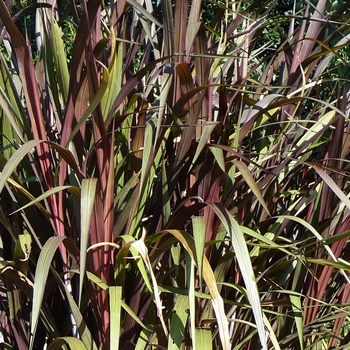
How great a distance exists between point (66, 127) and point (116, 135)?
127 mm

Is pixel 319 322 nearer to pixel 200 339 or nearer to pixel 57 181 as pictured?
pixel 200 339

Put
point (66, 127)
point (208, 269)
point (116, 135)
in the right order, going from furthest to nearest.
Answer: point (116, 135) < point (66, 127) < point (208, 269)

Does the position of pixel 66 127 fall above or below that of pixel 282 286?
above

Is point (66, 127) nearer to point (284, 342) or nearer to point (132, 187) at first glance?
point (132, 187)

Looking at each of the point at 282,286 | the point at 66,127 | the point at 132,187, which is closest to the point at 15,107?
the point at 66,127

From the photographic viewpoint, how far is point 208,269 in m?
0.86

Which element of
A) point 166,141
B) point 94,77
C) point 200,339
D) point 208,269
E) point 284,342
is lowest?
point 284,342

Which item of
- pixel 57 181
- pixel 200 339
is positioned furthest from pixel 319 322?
pixel 57 181

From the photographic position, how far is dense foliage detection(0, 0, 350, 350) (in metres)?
0.89

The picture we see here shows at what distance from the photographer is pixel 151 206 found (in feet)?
3.64

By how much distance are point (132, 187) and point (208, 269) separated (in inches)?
11.0

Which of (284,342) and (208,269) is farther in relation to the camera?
(284,342)

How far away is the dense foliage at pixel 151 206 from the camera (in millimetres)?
885

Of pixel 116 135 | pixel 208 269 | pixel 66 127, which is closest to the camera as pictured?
pixel 208 269
